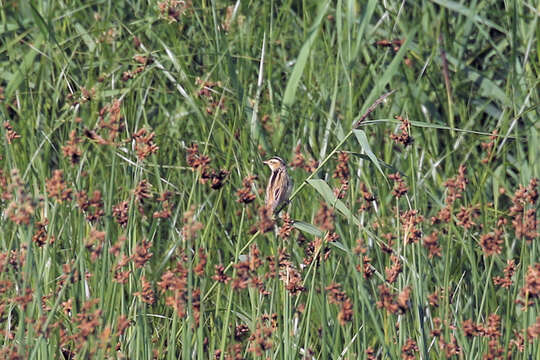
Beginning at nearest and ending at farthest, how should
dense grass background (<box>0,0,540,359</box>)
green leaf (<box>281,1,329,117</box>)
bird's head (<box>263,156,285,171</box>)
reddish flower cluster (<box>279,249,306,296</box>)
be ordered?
reddish flower cluster (<box>279,249,306,296</box>), dense grass background (<box>0,0,540,359</box>), bird's head (<box>263,156,285,171</box>), green leaf (<box>281,1,329,117</box>)

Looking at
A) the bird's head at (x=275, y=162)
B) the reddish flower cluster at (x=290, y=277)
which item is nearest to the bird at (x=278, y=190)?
the bird's head at (x=275, y=162)

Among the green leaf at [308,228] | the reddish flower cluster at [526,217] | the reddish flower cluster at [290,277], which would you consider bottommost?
the reddish flower cluster at [290,277]

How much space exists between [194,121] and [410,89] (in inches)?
46.7

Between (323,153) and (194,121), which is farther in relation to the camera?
(194,121)

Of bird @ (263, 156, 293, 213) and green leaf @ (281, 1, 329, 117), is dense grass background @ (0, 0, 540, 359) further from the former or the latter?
bird @ (263, 156, 293, 213)

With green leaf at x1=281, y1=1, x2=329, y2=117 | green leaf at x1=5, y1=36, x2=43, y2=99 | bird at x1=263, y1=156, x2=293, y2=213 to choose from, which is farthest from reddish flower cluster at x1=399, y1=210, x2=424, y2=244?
green leaf at x1=5, y1=36, x2=43, y2=99

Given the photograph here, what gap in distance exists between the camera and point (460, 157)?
482 centimetres

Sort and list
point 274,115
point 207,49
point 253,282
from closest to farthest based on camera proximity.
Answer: point 253,282
point 274,115
point 207,49

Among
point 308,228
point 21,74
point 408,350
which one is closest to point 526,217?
point 408,350

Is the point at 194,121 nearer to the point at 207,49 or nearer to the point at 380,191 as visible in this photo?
the point at 207,49

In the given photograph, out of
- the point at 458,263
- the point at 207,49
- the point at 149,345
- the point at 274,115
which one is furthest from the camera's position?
the point at 207,49

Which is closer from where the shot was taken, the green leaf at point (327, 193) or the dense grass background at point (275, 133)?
the green leaf at point (327, 193)

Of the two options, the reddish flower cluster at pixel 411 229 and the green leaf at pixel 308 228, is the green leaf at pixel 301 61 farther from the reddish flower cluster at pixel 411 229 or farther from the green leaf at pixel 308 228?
the reddish flower cluster at pixel 411 229

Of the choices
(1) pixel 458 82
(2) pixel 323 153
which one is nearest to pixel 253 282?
(2) pixel 323 153
